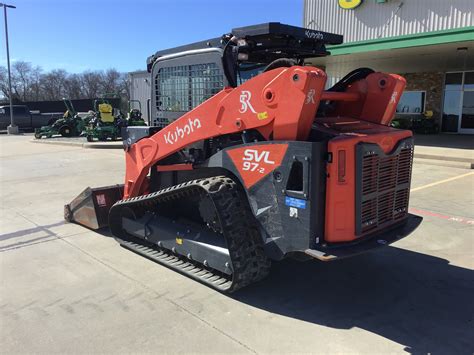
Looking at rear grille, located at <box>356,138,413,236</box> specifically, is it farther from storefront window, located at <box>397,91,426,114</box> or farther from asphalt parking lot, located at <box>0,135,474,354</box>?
storefront window, located at <box>397,91,426,114</box>

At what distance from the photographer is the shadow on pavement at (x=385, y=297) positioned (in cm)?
320

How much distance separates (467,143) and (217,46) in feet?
46.6

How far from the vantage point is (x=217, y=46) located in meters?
4.07

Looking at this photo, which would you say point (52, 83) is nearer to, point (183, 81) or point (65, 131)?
point (65, 131)

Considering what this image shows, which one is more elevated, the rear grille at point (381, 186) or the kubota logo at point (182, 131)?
the kubota logo at point (182, 131)

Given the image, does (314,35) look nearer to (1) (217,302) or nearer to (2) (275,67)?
(2) (275,67)

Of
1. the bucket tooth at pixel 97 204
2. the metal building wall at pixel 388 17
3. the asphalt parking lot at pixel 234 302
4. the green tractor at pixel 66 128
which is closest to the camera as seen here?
the asphalt parking lot at pixel 234 302

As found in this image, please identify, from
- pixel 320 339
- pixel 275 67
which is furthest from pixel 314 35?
pixel 320 339

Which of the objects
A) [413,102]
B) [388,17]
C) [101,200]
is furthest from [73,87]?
[101,200]

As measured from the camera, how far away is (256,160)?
3510mm

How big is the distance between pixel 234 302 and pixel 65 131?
2095 cm

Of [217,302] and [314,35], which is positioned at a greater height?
[314,35]

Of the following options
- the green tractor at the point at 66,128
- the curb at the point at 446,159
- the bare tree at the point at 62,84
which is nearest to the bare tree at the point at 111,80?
the bare tree at the point at 62,84

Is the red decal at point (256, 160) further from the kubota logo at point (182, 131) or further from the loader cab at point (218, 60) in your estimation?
the loader cab at point (218, 60)
